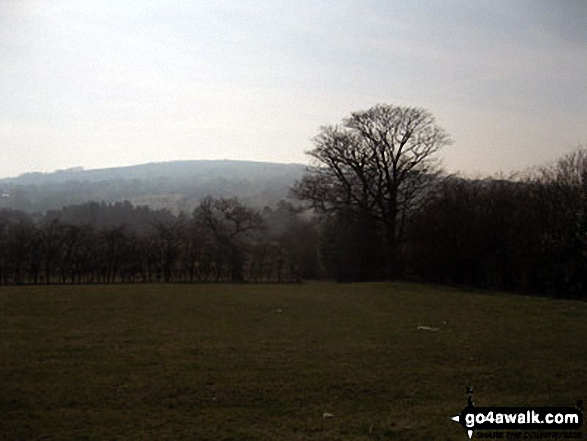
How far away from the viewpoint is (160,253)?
54.1 m

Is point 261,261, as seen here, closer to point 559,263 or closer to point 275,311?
point 559,263

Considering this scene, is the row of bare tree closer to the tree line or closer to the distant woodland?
the distant woodland

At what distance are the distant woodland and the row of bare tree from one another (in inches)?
5.2

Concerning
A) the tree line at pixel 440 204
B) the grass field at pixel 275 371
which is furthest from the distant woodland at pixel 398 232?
the grass field at pixel 275 371

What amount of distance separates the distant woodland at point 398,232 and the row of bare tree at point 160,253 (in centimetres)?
13

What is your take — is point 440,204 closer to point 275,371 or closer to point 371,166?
point 371,166

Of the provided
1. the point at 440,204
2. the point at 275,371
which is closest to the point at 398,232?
the point at 440,204

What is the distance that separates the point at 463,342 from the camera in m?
14.8

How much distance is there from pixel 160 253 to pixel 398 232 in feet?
79.3

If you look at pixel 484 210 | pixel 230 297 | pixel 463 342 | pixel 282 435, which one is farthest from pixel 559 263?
pixel 282 435

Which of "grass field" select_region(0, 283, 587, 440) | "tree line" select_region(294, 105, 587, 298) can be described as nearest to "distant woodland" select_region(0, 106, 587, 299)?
"tree line" select_region(294, 105, 587, 298)

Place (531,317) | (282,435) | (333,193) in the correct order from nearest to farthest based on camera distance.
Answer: (282,435) → (531,317) → (333,193)

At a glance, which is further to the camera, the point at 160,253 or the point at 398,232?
the point at 160,253

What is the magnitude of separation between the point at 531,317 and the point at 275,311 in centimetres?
973
